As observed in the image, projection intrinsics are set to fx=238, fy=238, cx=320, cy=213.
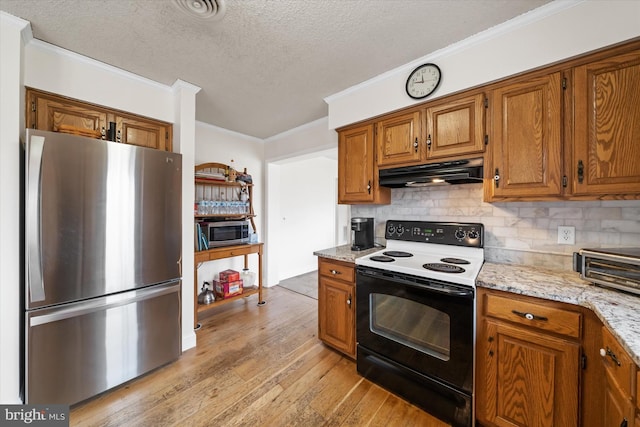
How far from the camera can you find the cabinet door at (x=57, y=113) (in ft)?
5.64

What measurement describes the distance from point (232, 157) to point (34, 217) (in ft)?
7.72

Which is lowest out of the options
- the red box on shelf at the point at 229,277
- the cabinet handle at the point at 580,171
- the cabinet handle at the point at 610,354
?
the red box on shelf at the point at 229,277

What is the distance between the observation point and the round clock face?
1.76m

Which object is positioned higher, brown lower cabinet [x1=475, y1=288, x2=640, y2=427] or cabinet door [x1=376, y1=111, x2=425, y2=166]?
cabinet door [x1=376, y1=111, x2=425, y2=166]

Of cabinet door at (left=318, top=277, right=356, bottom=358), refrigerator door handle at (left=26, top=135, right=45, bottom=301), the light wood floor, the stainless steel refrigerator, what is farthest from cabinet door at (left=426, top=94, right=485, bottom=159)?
refrigerator door handle at (left=26, top=135, right=45, bottom=301)

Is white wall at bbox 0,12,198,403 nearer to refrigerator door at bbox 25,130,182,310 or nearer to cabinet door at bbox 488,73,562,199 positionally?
refrigerator door at bbox 25,130,182,310

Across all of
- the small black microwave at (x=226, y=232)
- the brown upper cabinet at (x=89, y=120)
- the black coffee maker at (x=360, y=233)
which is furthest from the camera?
the small black microwave at (x=226, y=232)

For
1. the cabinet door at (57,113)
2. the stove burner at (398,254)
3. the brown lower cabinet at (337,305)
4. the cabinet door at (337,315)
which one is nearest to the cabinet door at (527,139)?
the stove burner at (398,254)

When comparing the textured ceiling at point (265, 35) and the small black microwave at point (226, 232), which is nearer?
the textured ceiling at point (265, 35)

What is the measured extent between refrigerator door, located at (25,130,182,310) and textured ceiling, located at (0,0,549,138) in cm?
73

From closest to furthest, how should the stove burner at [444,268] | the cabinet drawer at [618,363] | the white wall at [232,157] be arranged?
1. the cabinet drawer at [618,363]
2. the stove burner at [444,268]
3. the white wall at [232,157]

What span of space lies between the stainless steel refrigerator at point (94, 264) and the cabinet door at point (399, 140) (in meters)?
1.78

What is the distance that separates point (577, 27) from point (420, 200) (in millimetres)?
1358

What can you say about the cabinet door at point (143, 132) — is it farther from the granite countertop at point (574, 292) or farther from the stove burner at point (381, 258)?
the granite countertop at point (574, 292)
